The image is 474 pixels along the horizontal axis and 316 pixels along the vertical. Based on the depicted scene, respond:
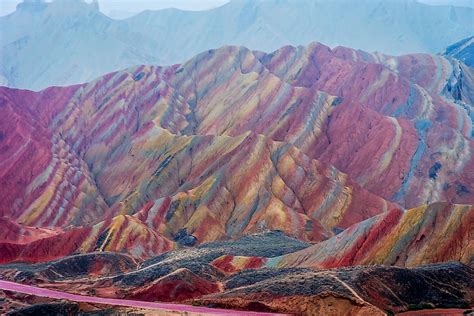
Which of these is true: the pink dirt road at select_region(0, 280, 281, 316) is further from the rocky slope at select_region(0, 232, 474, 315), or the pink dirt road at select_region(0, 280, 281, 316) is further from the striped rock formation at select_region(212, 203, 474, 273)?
the striped rock formation at select_region(212, 203, 474, 273)

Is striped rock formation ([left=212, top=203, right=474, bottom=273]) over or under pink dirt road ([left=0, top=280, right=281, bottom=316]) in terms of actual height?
over

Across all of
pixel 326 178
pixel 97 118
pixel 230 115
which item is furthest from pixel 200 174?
pixel 97 118

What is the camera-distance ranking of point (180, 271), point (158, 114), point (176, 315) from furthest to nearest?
point (158, 114) → point (180, 271) → point (176, 315)

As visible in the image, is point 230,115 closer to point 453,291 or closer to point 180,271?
point 180,271

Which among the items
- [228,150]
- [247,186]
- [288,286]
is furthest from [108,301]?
[228,150]

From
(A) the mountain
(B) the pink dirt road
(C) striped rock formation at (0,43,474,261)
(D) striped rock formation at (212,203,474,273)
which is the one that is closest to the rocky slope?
(A) the mountain

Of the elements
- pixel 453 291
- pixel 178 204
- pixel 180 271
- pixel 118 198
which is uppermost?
pixel 453 291

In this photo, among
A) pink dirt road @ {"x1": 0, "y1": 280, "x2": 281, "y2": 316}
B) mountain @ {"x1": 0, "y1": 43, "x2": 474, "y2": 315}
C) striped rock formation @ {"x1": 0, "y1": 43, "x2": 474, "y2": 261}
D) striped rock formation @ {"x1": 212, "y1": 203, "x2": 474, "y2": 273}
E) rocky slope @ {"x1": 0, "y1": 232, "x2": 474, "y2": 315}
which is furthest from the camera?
striped rock formation @ {"x1": 0, "y1": 43, "x2": 474, "y2": 261}

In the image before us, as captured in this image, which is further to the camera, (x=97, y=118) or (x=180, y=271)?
(x=97, y=118)

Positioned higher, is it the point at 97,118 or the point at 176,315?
the point at 176,315
